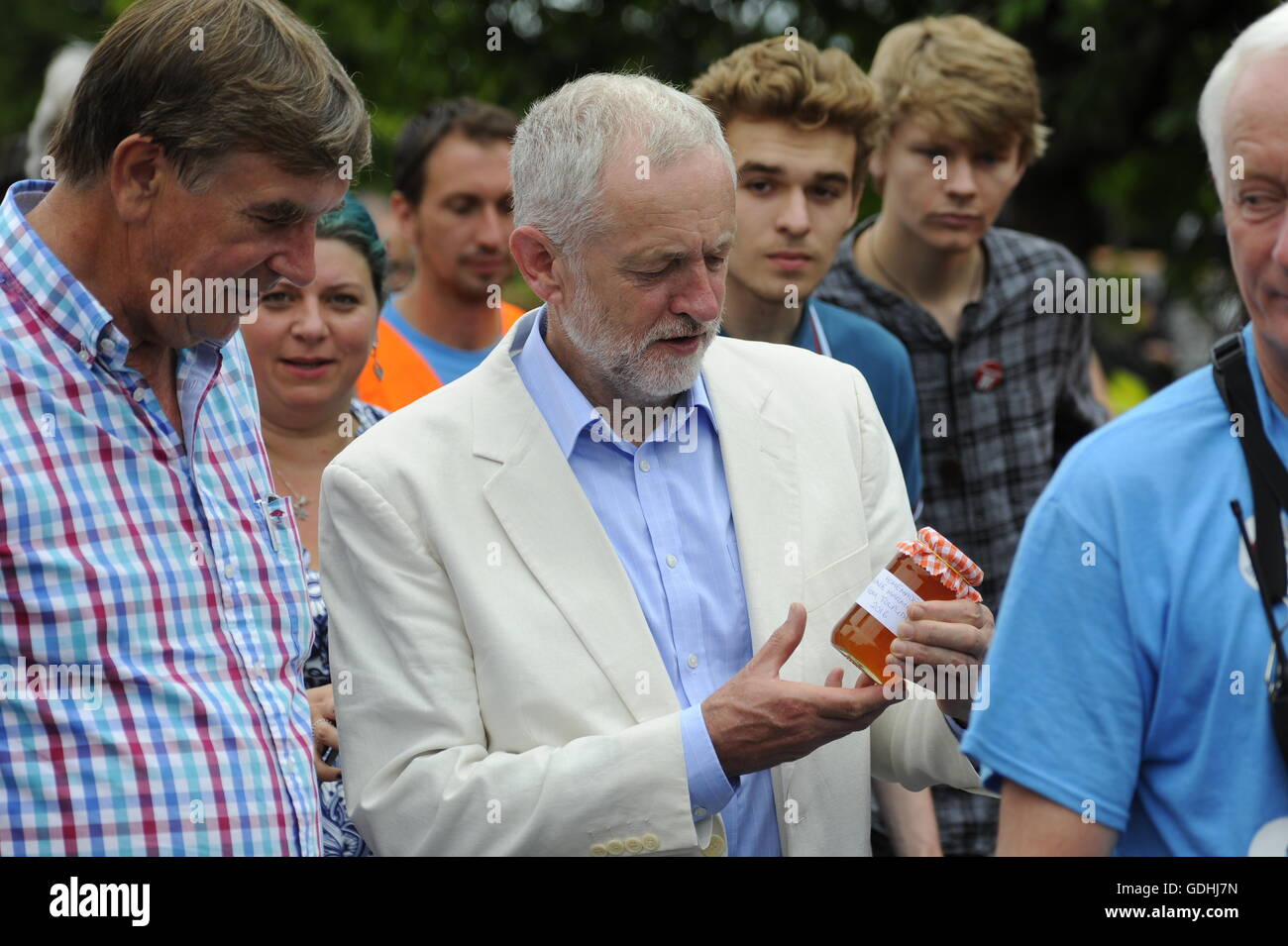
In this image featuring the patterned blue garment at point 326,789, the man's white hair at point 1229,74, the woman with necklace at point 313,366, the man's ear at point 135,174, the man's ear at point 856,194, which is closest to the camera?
the man's white hair at point 1229,74

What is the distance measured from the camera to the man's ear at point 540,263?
3.13 m

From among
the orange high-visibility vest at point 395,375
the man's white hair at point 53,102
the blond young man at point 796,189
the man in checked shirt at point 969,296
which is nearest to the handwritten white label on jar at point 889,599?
the blond young man at point 796,189

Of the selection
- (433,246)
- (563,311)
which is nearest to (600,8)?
(433,246)

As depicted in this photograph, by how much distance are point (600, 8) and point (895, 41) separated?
24.9ft

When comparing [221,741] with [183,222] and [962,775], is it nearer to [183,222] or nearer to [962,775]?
[183,222]

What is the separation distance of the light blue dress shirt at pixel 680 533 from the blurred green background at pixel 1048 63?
6.94 m

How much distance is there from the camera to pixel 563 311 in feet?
10.3

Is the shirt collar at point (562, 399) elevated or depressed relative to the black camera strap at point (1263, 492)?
elevated

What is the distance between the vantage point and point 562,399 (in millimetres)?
3090

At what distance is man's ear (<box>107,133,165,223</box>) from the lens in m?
2.73

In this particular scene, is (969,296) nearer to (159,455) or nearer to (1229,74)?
(1229,74)

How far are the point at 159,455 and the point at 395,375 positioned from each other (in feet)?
7.08

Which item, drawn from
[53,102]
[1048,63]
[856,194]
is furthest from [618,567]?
[1048,63]

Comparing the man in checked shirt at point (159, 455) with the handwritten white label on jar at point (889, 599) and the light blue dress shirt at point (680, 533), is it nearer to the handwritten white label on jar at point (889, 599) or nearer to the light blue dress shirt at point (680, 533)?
the light blue dress shirt at point (680, 533)
